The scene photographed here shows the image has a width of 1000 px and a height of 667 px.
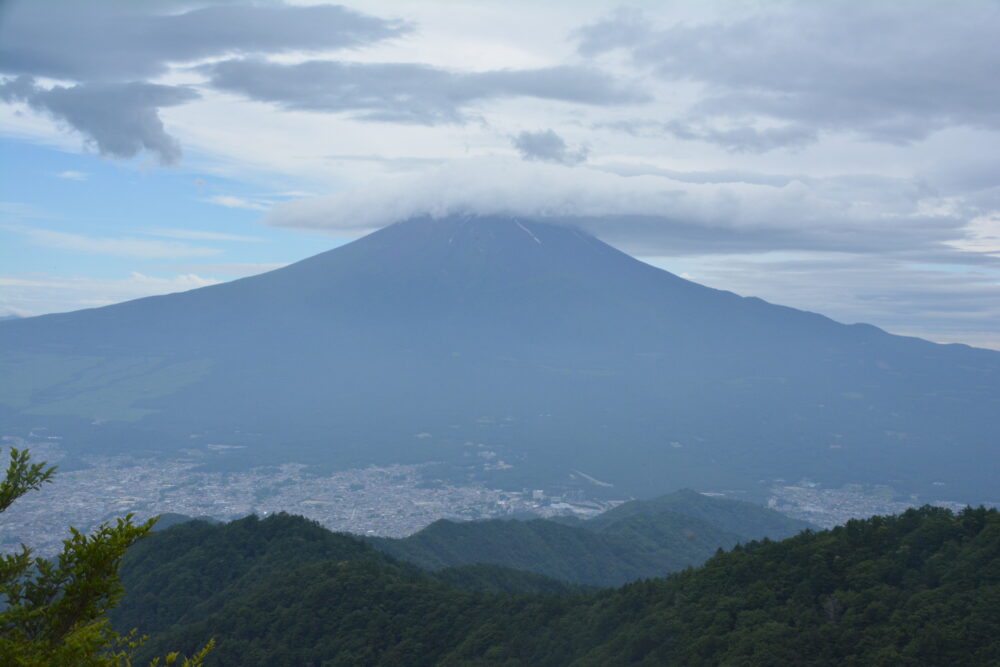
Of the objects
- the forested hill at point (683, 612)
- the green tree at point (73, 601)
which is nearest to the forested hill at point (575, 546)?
the forested hill at point (683, 612)

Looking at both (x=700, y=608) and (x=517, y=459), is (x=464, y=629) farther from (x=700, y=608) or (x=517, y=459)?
(x=517, y=459)

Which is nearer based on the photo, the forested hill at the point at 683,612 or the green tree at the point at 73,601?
the green tree at the point at 73,601

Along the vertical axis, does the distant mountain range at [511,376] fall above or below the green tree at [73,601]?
below

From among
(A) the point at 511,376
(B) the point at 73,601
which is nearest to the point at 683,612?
(B) the point at 73,601

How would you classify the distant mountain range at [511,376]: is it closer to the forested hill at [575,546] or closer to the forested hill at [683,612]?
the forested hill at [575,546]

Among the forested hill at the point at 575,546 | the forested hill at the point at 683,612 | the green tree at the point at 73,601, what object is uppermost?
the green tree at the point at 73,601

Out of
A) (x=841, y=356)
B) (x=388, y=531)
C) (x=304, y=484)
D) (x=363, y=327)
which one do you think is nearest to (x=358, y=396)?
(x=363, y=327)

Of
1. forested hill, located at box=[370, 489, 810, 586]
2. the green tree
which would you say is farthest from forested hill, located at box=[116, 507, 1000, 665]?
the green tree

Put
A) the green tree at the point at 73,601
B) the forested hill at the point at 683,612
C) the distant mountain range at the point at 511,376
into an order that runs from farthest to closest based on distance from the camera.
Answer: the distant mountain range at the point at 511,376
the forested hill at the point at 683,612
the green tree at the point at 73,601
